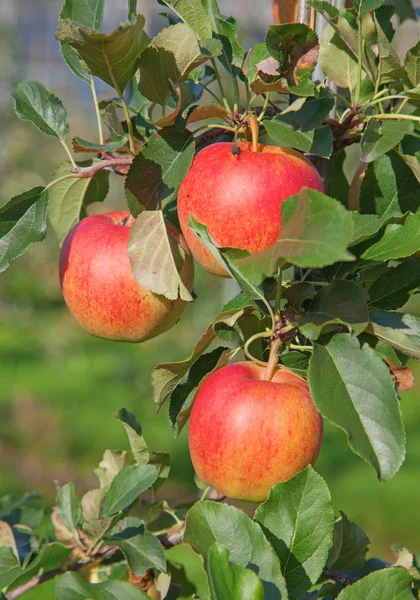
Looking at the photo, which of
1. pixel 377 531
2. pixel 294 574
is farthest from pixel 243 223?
pixel 377 531

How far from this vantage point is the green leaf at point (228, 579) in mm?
637

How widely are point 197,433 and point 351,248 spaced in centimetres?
29

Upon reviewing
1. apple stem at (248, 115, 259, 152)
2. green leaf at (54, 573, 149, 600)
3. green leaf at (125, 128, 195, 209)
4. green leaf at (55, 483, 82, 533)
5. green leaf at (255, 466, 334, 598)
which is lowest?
green leaf at (55, 483, 82, 533)

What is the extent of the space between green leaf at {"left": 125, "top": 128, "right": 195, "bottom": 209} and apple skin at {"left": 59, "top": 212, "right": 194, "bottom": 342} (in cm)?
9

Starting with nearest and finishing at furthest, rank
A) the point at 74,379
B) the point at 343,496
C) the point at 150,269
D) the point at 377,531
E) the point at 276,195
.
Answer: the point at 276,195 → the point at 150,269 → the point at 377,531 → the point at 343,496 → the point at 74,379

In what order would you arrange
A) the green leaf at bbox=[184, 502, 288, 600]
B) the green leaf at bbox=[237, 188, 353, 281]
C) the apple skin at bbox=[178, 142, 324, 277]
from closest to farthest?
the green leaf at bbox=[237, 188, 353, 281] → the green leaf at bbox=[184, 502, 288, 600] → the apple skin at bbox=[178, 142, 324, 277]

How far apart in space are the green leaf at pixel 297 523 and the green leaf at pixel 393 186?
38 centimetres

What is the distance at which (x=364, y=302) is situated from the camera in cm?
75

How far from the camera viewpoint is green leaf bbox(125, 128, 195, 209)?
88 cm

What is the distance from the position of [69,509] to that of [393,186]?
71 centimetres

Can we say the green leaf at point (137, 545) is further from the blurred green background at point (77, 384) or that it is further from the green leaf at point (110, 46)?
the blurred green background at point (77, 384)

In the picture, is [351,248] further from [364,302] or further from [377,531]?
[377,531]

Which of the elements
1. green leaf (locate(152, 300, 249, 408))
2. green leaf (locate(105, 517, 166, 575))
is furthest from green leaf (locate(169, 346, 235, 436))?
green leaf (locate(105, 517, 166, 575))

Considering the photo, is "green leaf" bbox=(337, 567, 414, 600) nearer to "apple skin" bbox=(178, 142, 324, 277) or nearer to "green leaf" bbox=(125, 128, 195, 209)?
"apple skin" bbox=(178, 142, 324, 277)
